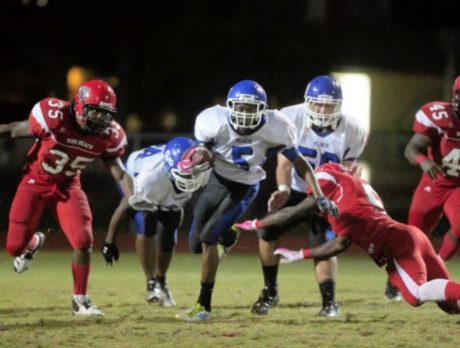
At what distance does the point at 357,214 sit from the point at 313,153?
3.03ft

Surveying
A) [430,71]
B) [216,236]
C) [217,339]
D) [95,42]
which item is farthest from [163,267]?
[430,71]

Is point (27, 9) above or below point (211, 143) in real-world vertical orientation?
above

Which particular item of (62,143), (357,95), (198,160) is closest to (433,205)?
(198,160)

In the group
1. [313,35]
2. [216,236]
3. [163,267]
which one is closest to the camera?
[216,236]

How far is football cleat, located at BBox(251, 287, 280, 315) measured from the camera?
24.0ft

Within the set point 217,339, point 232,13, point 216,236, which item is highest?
point 232,13

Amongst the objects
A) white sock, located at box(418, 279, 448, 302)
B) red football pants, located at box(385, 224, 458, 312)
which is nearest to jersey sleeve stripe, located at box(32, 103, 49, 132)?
red football pants, located at box(385, 224, 458, 312)

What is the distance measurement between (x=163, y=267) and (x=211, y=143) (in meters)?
1.37

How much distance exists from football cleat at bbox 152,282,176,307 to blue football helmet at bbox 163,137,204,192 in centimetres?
87

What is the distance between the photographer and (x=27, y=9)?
21.7 metres

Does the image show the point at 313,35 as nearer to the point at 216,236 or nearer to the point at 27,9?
the point at 27,9

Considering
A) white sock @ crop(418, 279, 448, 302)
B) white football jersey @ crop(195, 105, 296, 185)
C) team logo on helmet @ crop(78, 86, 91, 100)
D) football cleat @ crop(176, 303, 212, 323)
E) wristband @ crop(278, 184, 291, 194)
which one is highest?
team logo on helmet @ crop(78, 86, 91, 100)

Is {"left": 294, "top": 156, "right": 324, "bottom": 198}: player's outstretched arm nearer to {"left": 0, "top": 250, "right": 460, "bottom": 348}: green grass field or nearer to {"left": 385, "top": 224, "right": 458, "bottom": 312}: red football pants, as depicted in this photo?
{"left": 385, "top": 224, "right": 458, "bottom": 312}: red football pants

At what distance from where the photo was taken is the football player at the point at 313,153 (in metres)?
7.39
